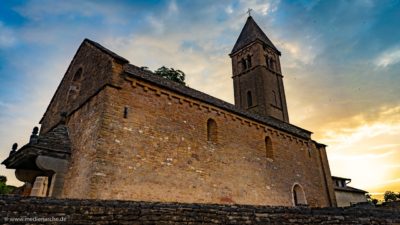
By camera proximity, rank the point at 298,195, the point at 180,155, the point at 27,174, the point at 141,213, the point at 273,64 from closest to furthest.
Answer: the point at 141,213, the point at 27,174, the point at 180,155, the point at 298,195, the point at 273,64

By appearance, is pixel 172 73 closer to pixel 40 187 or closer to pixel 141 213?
pixel 40 187

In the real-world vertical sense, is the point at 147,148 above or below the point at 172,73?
below

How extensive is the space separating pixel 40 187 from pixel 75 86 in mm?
5971

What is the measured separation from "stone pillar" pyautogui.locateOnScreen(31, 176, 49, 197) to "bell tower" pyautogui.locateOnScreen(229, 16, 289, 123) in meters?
21.3

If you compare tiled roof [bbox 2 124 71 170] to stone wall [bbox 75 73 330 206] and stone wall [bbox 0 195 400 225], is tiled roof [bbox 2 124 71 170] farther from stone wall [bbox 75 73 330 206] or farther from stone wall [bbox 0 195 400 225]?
stone wall [bbox 0 195 400 225]

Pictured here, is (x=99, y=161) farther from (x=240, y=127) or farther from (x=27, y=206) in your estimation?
(x=240, y=127)

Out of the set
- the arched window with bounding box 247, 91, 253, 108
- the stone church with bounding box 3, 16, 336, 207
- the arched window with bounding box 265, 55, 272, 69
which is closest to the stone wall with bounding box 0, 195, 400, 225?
the stone church with bounding box 3, 16, 336, 207

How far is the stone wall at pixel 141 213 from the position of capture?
3959 mm

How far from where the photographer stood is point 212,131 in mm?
14789

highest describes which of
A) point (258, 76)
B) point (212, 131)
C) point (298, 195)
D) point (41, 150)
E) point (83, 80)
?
point (258, 76)

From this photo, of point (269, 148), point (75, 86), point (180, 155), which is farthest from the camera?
point (269, 148)

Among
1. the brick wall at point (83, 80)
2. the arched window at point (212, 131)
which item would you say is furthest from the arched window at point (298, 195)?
the brick wall at point (83, 80)

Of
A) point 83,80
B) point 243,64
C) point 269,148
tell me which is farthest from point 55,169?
point 243,64

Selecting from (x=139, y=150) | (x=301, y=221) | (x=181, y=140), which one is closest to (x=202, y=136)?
(x=181, y=140)
